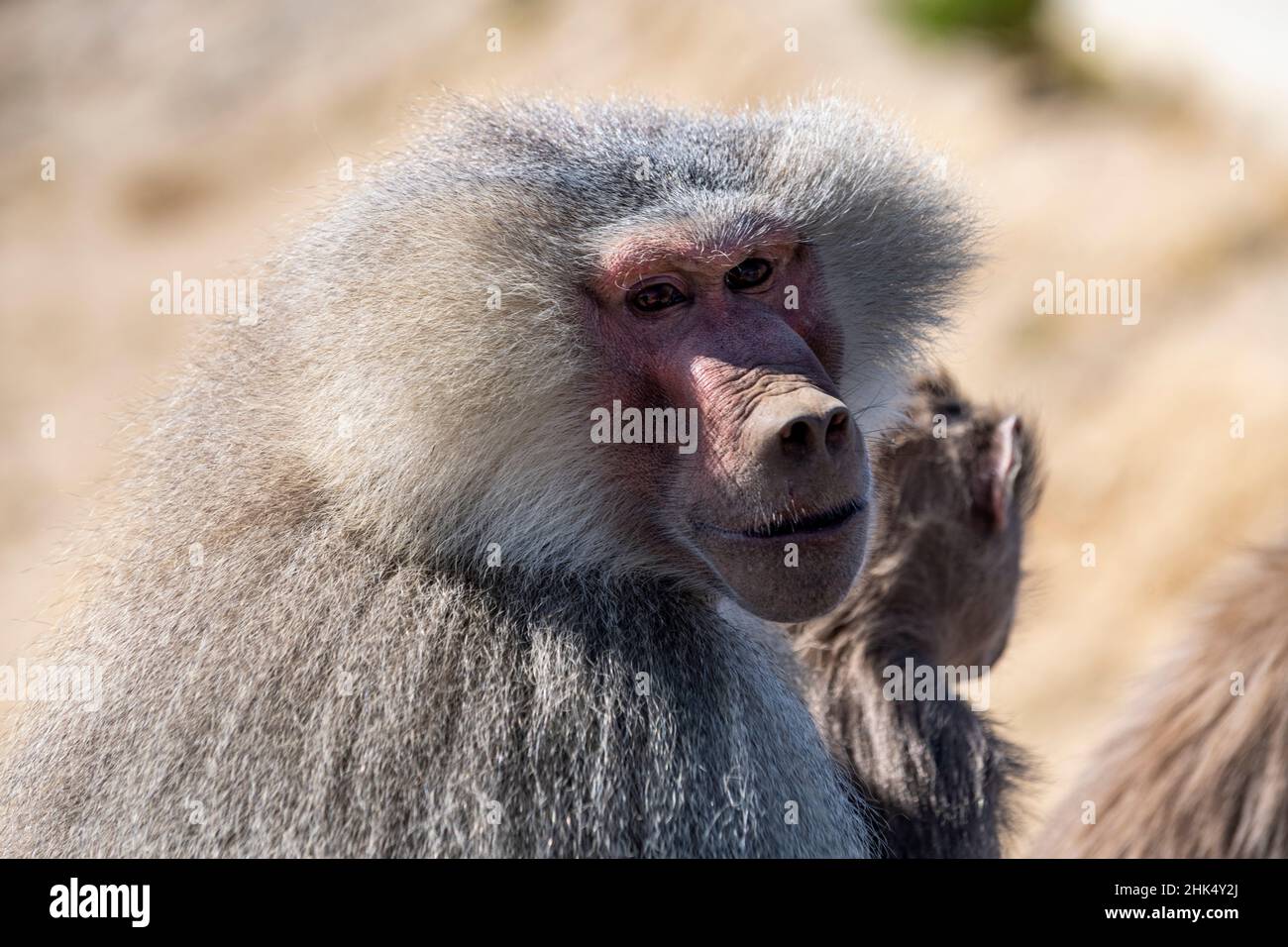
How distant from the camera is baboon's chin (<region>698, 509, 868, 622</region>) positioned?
2.65 metres

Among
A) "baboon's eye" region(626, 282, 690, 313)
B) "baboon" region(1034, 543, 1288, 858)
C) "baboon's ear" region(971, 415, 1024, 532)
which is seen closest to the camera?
"baboon's eye" region(626, 282, 690, 313)

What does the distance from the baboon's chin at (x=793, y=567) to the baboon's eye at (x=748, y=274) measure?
501 mm

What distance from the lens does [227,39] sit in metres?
16.3

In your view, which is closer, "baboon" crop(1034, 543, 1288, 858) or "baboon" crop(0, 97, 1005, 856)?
"baboon" crop(0, 97, 1005, 856)

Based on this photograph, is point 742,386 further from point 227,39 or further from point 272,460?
point 227,39

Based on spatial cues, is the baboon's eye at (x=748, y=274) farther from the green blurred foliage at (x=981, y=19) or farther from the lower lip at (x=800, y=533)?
the green blurred foliage at (x=981, y=19)

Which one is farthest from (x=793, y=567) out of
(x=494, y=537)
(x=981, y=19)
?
(x=981, y=19)

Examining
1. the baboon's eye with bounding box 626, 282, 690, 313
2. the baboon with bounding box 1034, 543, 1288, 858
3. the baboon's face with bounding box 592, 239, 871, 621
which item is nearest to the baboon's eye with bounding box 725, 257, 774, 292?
the baboon's face with bounding box 592, 239, 871, 621

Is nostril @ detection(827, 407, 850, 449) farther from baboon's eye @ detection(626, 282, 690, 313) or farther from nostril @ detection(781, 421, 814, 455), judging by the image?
baboon's eye @ detection(626, 282, 690, 313)

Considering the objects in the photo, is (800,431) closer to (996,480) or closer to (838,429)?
(838,429)

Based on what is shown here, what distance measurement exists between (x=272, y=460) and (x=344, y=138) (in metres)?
12.7

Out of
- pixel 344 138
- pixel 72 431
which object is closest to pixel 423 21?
pixel 344 138

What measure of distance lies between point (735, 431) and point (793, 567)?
0.27m

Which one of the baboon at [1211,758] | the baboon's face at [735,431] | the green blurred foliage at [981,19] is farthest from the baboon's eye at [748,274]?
the green blurred foliage at [981,19]
